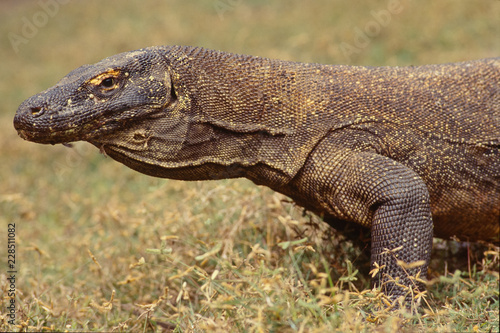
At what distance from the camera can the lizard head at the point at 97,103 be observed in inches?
140

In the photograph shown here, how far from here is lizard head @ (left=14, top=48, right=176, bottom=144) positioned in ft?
11.6

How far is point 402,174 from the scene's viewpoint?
11.6 feet

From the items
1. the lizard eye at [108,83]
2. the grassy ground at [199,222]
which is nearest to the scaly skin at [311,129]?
the lizard eye at [108,83]

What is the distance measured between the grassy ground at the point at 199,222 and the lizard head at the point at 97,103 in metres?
0.86

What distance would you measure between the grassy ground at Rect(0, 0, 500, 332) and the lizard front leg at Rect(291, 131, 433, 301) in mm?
247

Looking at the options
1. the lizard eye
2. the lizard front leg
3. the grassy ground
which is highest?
the lizard eye

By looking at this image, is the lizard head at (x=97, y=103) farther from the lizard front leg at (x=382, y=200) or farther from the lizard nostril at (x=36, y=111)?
the lizard front leg at (x=382, y=200)

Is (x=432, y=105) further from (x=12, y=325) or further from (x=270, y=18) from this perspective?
(x=270, y=18)

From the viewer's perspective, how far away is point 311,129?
373 cm

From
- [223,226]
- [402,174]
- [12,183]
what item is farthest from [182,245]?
[12,183]

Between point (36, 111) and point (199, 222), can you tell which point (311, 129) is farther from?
point (199, 222)

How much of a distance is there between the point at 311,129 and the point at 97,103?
4.43ft

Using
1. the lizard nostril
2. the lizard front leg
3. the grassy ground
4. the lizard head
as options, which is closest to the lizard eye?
the lizard head

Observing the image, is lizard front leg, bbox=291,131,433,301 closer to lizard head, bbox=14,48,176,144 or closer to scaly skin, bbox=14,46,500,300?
scaly skin, bbox=14,46,500,300
